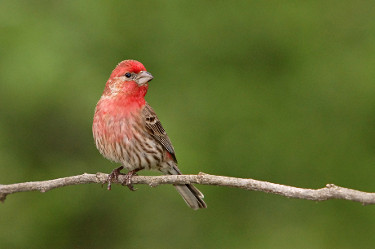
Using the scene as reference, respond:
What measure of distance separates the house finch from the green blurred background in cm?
150

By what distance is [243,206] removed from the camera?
839 cm

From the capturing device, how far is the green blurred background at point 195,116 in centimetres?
813

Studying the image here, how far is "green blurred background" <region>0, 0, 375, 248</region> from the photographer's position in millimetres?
8133

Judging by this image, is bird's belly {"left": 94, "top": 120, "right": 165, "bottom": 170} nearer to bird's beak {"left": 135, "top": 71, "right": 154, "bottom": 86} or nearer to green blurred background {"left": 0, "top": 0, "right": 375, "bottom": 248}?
bird's beak {"left": 135, "top": 71, "right": 154, "bottom": 86}

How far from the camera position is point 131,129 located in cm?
608

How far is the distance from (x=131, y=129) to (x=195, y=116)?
2.48 metres

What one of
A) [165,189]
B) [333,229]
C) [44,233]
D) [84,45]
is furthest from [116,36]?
[333,229]

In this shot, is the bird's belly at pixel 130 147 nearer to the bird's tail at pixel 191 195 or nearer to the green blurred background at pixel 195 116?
the bird's tail at pixel 191 195

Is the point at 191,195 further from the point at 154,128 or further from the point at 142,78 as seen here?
the point at 142,78

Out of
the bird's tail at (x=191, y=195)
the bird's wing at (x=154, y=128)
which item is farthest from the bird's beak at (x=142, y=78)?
the bird's tail at (x=191, y=195)

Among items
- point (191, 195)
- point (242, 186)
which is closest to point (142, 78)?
point (191, 195)

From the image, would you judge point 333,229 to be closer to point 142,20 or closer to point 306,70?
point 306,70

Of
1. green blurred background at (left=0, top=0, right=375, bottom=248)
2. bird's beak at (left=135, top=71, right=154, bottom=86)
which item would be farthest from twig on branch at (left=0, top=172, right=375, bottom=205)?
green blurred background at (left=0, top=0, right=375, bottom=248)

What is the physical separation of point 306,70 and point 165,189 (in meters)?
2.30
